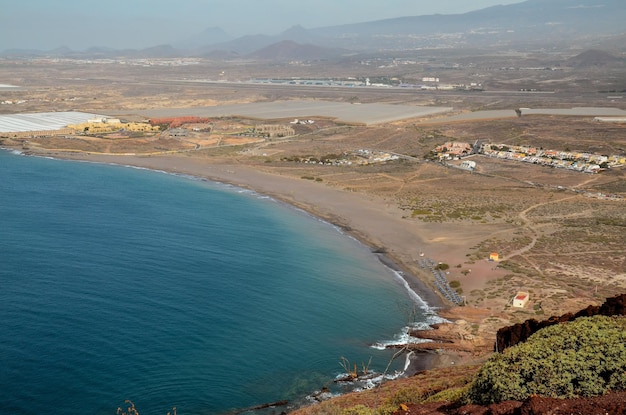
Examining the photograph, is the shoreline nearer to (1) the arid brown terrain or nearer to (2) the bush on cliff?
(1) the arid brown terrain

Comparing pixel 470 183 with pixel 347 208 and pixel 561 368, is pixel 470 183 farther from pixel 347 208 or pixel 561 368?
pixel 561 368

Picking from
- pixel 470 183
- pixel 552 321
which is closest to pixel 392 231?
pixel 470 183

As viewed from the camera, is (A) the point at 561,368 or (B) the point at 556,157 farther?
(B) the point at 556,157

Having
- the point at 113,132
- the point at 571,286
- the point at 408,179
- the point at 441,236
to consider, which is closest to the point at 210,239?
the point at 441,236

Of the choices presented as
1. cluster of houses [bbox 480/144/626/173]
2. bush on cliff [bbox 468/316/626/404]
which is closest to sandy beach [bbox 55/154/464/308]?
bush on cliff [bbox 468/316/626/404]

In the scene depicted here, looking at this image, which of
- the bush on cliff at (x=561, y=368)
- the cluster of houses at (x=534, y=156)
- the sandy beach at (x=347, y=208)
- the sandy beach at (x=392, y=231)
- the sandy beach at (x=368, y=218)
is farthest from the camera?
the cluster of houses at (x=534, y=156)

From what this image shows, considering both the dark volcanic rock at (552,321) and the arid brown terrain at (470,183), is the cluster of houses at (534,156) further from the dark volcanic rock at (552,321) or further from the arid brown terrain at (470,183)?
the dark volcanic rock at (552,321)

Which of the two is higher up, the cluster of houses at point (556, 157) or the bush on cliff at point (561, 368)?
the bush on cliff at point (561, 368)

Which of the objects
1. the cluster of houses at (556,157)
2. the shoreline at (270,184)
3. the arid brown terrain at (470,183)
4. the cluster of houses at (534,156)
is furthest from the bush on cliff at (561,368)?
the cluster of houses at (556,157)
